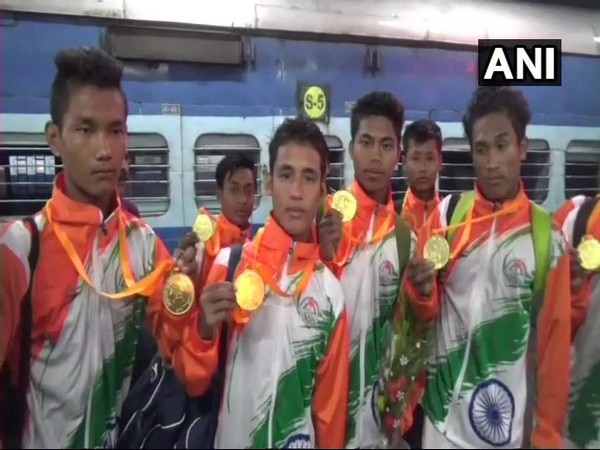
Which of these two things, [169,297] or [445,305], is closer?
[169,297]

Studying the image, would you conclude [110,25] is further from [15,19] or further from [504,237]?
[504,237]

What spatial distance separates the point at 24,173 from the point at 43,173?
61 mm

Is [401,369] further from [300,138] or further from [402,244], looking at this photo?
[300,138]

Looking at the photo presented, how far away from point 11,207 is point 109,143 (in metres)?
0.86

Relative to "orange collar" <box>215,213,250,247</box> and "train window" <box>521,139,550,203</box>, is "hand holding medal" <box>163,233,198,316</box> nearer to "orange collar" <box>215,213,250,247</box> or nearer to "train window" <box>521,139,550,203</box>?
"orange collar" <box>215,213,250,247</box>

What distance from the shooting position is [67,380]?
62.4 inches

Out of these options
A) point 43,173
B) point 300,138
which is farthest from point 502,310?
point 43,173

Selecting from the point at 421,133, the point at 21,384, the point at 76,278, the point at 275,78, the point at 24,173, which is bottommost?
the point at 21,384

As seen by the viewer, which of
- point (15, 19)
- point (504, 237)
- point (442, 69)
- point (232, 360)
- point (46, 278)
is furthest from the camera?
point (442, 69)

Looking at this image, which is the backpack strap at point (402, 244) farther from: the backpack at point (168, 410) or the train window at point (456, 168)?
the backpack at point (168, 410)

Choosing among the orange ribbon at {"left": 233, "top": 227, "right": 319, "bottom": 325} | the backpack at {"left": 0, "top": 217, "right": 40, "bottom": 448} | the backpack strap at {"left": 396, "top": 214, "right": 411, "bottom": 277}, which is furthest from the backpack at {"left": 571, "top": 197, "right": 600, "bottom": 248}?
the backpack at {"left": 0, "top": 217, "right": 40, "bottom": 448}

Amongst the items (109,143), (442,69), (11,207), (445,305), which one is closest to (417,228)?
(445,305)

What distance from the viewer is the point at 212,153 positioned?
2.59 m

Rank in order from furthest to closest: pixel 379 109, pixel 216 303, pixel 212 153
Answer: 1. pixel 212 153
2. pixel 379 109
3. pixel 216 303
